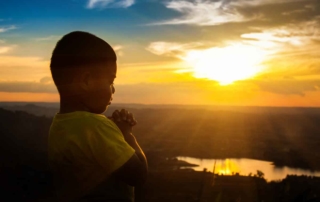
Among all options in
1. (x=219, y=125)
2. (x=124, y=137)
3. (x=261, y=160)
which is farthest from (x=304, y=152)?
(x=124, y=137)

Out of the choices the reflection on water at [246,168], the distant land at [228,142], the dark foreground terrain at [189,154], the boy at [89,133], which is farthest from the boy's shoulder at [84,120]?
the distant land at [228,142]

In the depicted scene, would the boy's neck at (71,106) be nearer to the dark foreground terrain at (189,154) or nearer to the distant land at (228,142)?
the dark foreground terrain at (189,154)

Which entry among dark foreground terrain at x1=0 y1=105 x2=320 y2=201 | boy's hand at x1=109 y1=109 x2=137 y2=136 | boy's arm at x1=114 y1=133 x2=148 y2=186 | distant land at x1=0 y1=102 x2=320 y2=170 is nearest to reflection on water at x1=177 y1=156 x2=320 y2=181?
distant land at x1=0 y1=102 x2=320 y2=170

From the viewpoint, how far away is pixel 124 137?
2.15m

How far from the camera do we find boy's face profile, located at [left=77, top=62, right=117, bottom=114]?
2.17 metres

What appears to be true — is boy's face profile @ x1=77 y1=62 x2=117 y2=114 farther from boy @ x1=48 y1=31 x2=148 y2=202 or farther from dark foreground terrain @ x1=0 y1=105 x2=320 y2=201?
dark foreground terrain @ x1=0 y1=105 x2=320 y2=201

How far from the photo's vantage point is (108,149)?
6.43 ft

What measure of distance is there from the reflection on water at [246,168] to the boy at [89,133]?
4401 cm

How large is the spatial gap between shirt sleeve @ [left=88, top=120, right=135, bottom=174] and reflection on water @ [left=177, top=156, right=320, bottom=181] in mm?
44135

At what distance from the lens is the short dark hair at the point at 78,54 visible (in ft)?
7.06

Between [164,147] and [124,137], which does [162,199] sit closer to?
[124,137]

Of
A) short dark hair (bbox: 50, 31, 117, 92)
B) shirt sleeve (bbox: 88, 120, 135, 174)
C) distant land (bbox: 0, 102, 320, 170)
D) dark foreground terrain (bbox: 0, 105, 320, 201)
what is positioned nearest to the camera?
shirt sleeve (bbox: 88, 120, 135, 174)

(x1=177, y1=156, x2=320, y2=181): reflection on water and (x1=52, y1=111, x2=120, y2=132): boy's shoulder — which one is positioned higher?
(x1=52, y1=111, x2=120, y2=132): boy's shoulder

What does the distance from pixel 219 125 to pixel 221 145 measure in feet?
118
